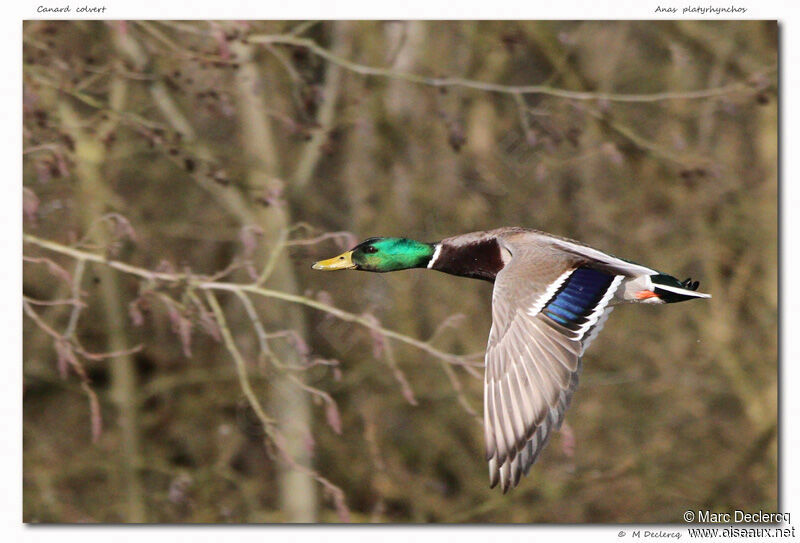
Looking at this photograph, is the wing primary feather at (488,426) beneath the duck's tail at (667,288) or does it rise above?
beneath

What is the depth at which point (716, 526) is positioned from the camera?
6477 millimetres

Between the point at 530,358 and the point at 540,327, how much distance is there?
0.13 meters

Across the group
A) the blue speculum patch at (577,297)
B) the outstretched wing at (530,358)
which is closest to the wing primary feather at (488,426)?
the outstretched wing at (530,358)

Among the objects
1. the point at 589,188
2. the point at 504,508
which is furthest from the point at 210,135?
the point at 504,508

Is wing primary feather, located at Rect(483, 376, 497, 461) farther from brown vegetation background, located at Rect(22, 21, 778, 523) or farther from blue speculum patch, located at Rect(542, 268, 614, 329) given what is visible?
brown vegetation background, located at Rect(22, 21, 778, 523)

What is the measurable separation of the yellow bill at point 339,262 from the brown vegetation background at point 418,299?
184cm

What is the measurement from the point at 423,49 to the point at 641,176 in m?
1.77

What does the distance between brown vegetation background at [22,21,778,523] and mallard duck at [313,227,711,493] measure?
233 cm

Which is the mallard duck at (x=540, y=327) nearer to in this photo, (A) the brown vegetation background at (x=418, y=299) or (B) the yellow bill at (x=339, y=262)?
(B) the yellow bill at (x=339, y=262)

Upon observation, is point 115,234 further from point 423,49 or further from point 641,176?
point 641,176

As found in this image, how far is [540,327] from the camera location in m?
4.08

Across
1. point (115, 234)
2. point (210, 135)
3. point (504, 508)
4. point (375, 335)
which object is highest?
point (210, 135)

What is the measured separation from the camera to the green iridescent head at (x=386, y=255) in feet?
16.6

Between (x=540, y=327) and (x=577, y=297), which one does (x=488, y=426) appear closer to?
(x=540, y=327)
